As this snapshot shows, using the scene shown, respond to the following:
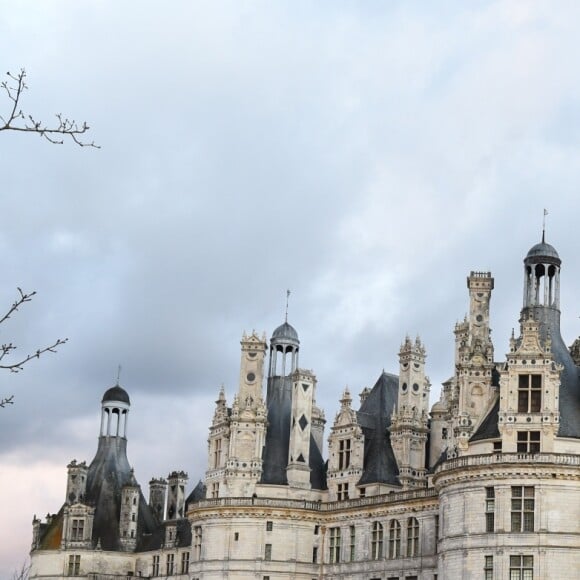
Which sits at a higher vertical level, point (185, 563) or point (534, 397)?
point (534, 397)

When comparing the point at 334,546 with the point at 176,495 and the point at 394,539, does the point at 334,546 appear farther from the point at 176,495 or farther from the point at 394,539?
the point at 176,495

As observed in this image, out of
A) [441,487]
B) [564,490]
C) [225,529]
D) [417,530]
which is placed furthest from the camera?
[225,529]

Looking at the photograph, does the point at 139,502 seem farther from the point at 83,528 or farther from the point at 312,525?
the point at 312,525

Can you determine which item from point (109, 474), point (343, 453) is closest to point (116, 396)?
point (109, 474)

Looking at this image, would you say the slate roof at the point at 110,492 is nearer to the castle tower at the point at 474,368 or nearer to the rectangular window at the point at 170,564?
the rectangular window at the point at 170,564

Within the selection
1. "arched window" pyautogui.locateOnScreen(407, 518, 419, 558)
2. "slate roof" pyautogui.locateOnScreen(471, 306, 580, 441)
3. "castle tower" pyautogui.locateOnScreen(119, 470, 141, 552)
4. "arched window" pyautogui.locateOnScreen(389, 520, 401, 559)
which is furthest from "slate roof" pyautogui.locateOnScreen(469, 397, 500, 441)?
"castle tower" pyautogui.locateOnScreen(119, 470, 141, 552)

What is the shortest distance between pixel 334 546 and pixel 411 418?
835 centimetres

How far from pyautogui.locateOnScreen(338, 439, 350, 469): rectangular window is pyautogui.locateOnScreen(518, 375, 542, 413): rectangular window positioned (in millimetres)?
15866

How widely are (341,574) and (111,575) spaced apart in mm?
21159

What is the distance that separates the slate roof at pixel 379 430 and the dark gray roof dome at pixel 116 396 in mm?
23116

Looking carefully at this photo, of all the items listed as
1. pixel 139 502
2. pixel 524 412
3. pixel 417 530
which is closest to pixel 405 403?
pixel 417 530

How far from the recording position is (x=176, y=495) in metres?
87.0

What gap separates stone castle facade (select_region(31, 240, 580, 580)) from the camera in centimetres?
5447

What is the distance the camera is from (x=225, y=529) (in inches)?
2702
